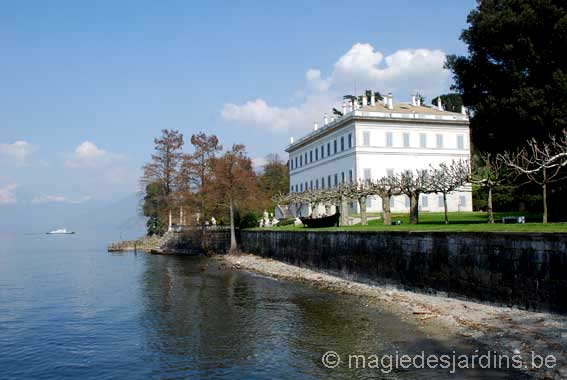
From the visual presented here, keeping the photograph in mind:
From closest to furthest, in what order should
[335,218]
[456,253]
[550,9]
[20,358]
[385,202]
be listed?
[20,358] < [456,253] < [550,9] < [385,202] < [335,218]

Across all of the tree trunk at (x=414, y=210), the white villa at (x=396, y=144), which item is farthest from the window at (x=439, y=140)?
the tree trunk at (x=414, y=210)

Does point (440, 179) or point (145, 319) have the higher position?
point (440, 179)

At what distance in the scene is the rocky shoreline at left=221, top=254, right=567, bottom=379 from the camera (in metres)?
11.9

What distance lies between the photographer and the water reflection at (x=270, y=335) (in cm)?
1209

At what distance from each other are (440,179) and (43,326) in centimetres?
2146

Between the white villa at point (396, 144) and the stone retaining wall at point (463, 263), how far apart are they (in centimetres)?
2756

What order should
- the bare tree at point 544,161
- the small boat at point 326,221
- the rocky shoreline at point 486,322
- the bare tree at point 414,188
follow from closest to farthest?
the rocky shoreline at point 486,322
the bare tree at point 544,161
the bare tree at point 414,188
the small boat at point 326,221

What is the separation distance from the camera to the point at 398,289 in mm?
21594

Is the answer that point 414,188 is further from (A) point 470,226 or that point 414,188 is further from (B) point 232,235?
(B) point 232,235

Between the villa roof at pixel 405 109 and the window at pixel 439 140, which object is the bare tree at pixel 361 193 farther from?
the window at pixel 439 140

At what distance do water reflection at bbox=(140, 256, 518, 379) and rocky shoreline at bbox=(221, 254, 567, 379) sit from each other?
0.62 m

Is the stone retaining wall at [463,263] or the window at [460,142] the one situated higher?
the window at [460,142]

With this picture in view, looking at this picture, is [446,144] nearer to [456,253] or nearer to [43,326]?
[456,253]

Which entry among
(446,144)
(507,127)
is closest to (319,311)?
(507,127)
